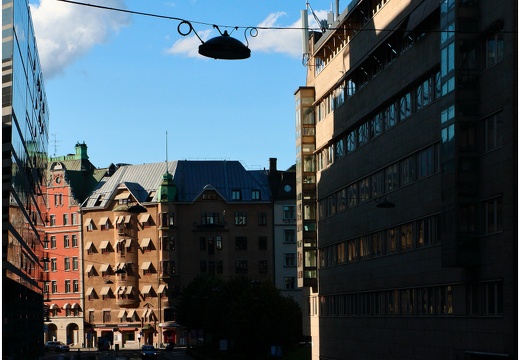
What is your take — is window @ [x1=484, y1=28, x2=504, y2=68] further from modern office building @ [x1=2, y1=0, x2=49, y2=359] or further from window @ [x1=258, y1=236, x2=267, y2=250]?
window @ [x1=258, y1=236, x2=267, y2=250]

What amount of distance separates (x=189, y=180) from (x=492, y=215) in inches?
4523

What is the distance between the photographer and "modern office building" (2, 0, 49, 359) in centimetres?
5266

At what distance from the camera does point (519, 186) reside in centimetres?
4116

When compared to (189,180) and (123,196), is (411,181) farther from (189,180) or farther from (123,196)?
(123,196)

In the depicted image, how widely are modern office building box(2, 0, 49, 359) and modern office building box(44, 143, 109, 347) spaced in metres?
73.9

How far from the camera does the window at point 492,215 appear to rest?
43719 mm

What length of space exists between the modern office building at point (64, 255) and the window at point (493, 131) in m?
121

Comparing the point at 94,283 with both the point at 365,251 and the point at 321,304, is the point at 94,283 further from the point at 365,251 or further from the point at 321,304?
the point at 365,251

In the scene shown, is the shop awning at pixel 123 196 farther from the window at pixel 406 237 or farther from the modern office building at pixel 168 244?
the window at pixel 406 237

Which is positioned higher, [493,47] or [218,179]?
[218,179]

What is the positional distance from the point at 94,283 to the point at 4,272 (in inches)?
4223

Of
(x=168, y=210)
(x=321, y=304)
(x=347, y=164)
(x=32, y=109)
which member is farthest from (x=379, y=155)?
(x=168, y=210)

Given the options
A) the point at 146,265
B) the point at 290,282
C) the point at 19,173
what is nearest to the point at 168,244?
the point at 146,265

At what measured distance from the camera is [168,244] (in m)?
153
